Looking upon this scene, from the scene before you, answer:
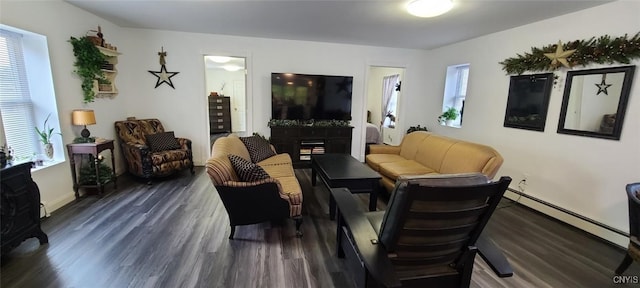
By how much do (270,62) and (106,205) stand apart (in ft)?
11.1

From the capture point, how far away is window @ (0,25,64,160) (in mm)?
2621

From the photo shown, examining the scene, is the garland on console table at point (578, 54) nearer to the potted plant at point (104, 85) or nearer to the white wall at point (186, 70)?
the white wall at point (186, 70)

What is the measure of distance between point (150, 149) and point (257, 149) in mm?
1790

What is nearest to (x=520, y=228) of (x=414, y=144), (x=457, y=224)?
(x=414, y=144)

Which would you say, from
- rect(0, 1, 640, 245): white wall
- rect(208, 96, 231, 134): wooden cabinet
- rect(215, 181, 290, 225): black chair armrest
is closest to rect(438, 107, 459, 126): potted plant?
rect(0, 1, 640, 245): white wall

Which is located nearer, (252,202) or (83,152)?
(252,202)

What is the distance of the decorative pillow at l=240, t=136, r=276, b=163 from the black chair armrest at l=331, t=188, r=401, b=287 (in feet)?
6.71

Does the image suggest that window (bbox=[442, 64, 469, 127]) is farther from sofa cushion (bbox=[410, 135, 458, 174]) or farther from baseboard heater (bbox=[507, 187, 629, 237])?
baseboard heater (bbox=[507, 187, 629, 237])

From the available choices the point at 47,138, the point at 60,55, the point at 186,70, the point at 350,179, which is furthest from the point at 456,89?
the point at 47,138

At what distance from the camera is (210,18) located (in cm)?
365

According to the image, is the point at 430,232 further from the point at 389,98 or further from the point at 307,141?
the point at 389,98

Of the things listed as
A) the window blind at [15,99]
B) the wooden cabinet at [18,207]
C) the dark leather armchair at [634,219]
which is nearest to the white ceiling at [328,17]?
the window blind at [15,99]

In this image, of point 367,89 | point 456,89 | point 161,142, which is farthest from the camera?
point 367,89

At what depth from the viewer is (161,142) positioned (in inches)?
166
